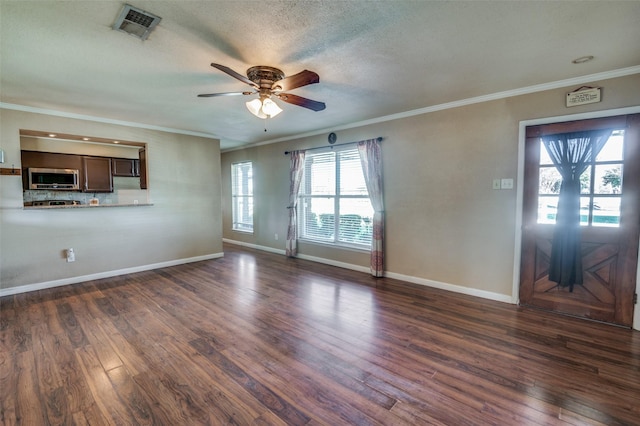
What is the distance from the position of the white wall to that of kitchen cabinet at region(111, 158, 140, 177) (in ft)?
3.77

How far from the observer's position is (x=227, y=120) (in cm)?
448

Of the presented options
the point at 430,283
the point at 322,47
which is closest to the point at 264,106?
the point at 322,47

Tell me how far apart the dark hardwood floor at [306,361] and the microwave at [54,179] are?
2009mm

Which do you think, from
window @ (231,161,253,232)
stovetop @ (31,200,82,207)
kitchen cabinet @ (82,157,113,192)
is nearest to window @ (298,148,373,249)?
window @ (231,161,253,232)

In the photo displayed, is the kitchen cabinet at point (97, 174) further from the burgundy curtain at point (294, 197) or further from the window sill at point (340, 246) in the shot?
the window sill at point (340, 246)

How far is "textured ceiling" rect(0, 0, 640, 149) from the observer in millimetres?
1820

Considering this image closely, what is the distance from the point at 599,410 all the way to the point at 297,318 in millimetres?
2350

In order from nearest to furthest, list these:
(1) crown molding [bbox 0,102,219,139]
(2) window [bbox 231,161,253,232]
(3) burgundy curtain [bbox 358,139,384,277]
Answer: (1) crown molding [bbox 0,102,219,139] < (3) burgundy curtain [bbox 358,139,384,277] < (2) window [bbox 231,161,253,232]

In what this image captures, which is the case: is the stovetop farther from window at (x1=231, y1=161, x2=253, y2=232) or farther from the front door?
the front door

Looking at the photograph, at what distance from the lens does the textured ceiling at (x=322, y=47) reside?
5.97ft

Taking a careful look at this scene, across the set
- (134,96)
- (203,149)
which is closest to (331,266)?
(203,149)

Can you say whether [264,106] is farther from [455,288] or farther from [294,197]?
[455,288]

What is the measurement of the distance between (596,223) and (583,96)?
4.33 feet

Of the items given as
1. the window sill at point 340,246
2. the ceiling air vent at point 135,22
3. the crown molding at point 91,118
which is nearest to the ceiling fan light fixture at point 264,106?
the ceiling air vent at point 135,22
